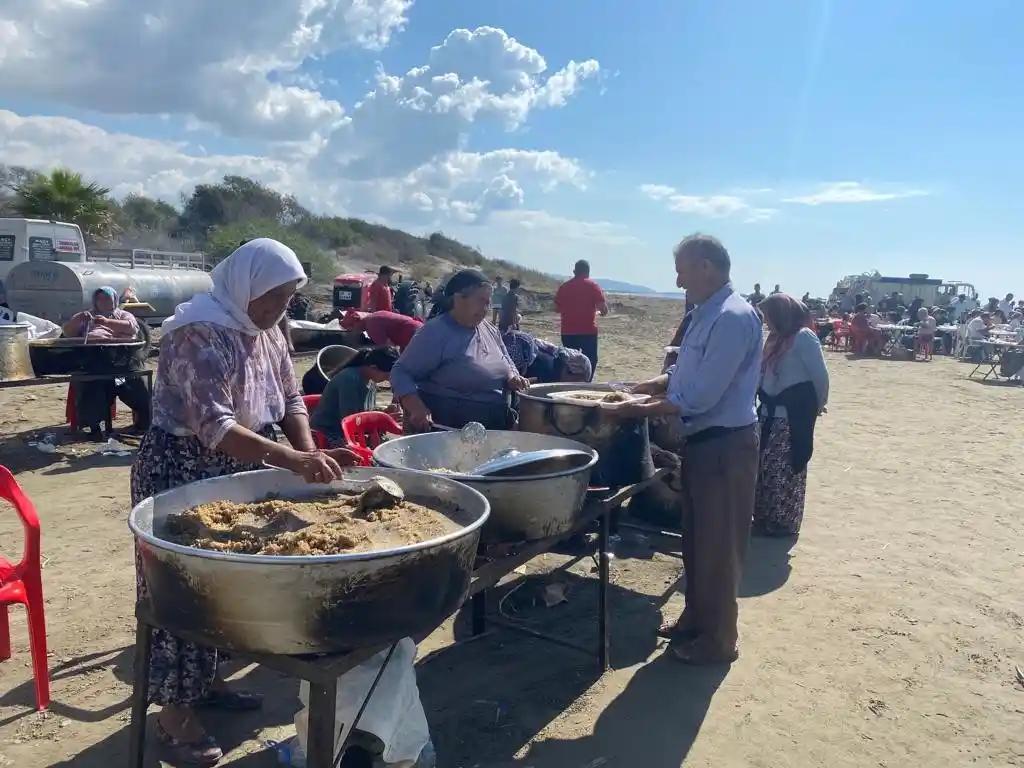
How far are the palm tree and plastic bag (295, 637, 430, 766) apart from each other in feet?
82.2

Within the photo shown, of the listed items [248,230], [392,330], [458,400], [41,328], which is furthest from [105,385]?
[248,230]

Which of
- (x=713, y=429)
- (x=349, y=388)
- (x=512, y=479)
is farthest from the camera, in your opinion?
(x=349, y=388)

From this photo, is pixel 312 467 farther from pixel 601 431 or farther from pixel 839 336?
pixel 839 336

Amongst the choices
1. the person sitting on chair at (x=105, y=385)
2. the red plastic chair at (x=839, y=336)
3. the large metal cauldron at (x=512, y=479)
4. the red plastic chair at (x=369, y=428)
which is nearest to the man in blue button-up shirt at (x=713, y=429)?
the large metal cauldron at (x=512, y=479)

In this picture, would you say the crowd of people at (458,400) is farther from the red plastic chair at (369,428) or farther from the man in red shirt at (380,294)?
the man in red shirt at (380,294)

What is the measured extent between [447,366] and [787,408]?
2764 mm

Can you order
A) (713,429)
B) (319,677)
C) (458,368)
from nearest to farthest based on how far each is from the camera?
(319,677) < (713,429) < (458,368)

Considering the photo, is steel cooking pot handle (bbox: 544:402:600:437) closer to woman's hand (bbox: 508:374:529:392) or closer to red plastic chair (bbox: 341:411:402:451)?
woman's hand (bbox: 508:374:529:392)

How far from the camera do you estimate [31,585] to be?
120 inches

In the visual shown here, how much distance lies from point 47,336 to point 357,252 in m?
40.0

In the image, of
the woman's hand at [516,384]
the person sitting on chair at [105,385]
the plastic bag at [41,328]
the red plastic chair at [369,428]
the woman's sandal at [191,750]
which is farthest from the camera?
the plastic bag at [41,328]

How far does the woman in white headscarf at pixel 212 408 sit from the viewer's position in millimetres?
2369

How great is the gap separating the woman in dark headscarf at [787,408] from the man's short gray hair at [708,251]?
2.04 m

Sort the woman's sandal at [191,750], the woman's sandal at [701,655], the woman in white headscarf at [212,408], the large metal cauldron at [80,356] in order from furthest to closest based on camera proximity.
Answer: the large metal cauldron at [80,356], the woman's sandal at [701,655], the woman's sandal at [191,750], the woman in white headscarf at [212,408]
